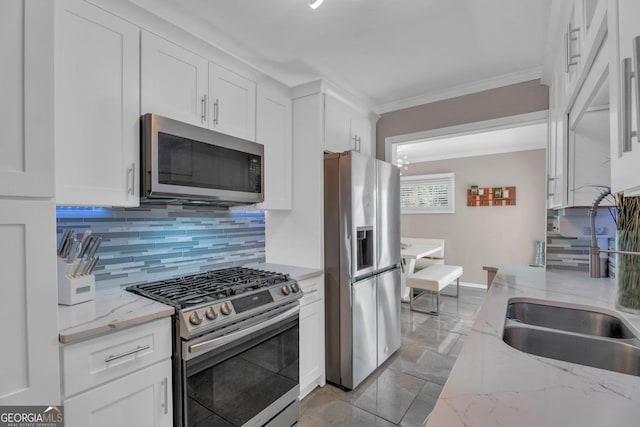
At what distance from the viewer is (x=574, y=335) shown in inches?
44.8

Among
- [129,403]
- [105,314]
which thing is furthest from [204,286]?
[129,403]

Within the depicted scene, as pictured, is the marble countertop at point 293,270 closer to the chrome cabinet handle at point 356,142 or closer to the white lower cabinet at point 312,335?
the white lower cabinet at point 312,335

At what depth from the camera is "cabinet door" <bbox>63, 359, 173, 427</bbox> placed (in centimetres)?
114

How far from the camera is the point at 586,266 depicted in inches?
92.0

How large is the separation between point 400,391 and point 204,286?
1.66 metres

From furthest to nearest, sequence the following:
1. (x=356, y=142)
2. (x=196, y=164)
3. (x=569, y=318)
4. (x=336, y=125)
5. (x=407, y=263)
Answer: (x=407, y=263)
(x=356, y=142)
(x=336, y=125)
(x=196, y=164)
(x=569, y=318)

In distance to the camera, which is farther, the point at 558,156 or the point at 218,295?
the point at 558,156

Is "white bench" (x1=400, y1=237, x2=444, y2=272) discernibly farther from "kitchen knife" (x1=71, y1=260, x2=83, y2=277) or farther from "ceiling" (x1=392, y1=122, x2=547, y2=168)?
"kitchen knife" (x1=71, y1=260, x2=83, y2=277)

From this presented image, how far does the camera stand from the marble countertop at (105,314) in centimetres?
113

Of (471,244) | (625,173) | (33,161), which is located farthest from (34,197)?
(471,244)

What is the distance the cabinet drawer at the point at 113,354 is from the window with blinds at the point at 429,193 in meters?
5.50

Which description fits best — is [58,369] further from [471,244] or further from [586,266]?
[471,244]

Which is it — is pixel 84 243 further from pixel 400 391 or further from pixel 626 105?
pixel 400 391

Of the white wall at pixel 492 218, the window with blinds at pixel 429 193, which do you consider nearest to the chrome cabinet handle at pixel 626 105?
the white wall at pixel 492 218
